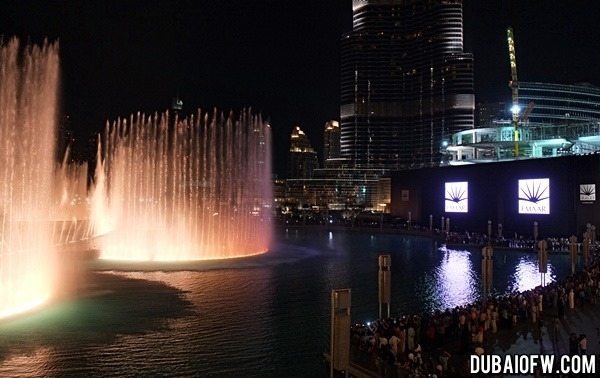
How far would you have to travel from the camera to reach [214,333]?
1672cm

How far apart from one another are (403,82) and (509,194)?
117417 millimetres

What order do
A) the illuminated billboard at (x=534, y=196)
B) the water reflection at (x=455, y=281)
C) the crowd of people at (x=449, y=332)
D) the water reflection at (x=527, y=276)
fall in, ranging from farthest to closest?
the illuminated billboard at (x=534, y=196)
the water reflection at (x=527, y=276)
the water reflection at (x=455, y=281)
the crowd of people at (x=449, y=332)

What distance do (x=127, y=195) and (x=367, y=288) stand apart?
89.8ft

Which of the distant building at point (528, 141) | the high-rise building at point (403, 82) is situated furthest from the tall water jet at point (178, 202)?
the high-rise building at point (403, 82)

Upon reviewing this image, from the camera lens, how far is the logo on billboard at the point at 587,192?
47344 mm

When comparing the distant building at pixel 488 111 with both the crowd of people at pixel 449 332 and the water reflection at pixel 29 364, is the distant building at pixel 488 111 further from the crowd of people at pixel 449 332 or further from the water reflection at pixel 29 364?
the water reflection at pixel 29 364

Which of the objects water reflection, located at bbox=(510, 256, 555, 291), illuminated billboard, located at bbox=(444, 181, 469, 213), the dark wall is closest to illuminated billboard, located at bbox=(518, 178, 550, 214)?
the dark wall

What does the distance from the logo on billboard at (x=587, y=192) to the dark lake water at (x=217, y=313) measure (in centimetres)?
1529

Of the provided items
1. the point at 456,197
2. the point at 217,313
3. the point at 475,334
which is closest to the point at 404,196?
the point at 456,197

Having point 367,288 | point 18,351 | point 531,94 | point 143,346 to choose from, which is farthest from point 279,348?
point 531,94

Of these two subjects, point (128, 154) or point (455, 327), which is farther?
point (128, 154)

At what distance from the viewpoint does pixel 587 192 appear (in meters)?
47.8

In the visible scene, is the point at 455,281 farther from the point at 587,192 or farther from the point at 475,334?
the point at 587,192

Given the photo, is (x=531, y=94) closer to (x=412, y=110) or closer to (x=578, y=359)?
(x=412, y=110)
